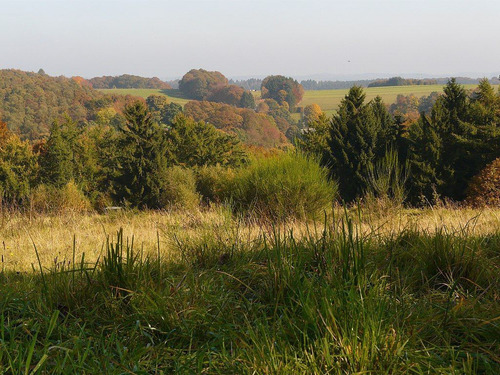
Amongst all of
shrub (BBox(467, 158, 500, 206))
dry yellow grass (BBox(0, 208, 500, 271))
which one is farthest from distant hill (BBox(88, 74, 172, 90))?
dry yellow grass (BBox(0, 208, 500, 271))

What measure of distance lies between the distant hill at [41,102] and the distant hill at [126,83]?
56.9 metres

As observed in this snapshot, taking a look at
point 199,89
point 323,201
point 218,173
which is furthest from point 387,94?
point 323,201

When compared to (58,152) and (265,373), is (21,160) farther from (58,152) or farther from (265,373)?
(265,373)

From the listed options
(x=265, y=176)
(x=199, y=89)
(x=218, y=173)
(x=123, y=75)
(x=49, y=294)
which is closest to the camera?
(x=49, y=294)

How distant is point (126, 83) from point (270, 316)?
168m

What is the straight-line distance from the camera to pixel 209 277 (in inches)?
115

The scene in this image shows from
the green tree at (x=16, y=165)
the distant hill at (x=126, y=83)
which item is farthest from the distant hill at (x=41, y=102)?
the distant hill at (x=126, y=83)

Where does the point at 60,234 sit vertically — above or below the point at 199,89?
below

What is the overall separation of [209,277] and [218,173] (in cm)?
3323

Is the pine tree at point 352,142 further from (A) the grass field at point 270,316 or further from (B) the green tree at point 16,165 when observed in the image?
(A) the grass field at point 270,316

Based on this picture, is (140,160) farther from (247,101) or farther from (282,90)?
(282,90)

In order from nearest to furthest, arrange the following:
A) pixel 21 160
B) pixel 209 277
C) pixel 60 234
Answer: pixel 209 277 → pixel 60 234 → pixel 21 160

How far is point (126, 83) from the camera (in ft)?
525

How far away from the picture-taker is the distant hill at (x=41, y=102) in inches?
3206
